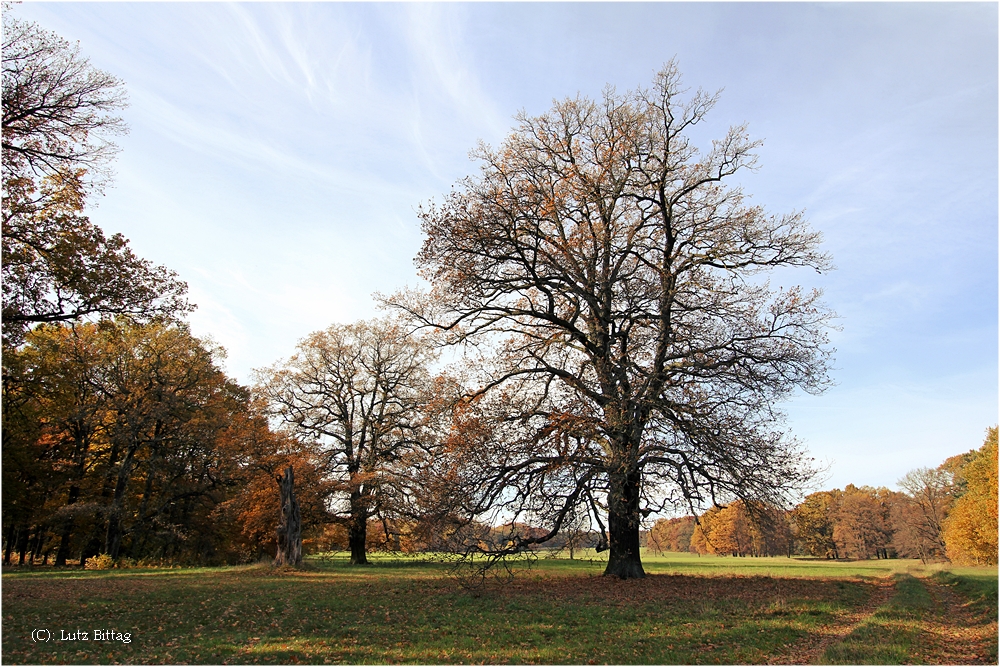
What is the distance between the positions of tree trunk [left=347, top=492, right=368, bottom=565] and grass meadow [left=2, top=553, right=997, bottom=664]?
13.9 meters

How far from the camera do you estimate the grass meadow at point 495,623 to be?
28.6 feet

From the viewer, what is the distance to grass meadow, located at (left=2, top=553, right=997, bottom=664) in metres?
8.72

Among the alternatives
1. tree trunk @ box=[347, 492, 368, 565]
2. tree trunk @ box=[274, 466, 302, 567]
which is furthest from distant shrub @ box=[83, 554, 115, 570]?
tree trunk @ box=[347, 492, 368, 565]

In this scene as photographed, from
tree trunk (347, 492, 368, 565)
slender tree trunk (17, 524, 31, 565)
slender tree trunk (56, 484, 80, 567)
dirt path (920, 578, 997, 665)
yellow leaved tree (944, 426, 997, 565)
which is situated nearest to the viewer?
dirt path (920, 578, 997, 665)

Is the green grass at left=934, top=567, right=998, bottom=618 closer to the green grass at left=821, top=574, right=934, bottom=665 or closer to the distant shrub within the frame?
the green grass at left=821, top=574, right=934, bottom=665

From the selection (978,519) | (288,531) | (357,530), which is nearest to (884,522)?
(978,519)

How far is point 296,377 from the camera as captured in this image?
108 ft

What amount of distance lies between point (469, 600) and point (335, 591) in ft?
12.9

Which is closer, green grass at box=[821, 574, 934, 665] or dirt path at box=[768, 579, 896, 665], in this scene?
green grass at box=[821, 574, 934, 665]

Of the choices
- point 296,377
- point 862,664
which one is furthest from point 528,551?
point 296,377

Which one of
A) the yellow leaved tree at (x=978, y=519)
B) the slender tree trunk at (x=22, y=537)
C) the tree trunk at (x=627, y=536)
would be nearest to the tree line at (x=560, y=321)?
the tree trunk at (x=627, y=536)

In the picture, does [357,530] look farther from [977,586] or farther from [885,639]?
[885,639]

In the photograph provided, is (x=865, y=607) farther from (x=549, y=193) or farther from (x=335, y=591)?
(x=549, y=193)

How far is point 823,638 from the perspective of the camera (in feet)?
33.0
